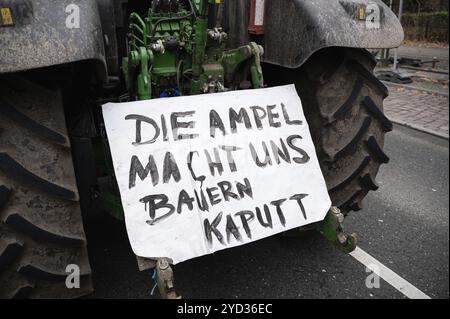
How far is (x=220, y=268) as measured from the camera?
2.45 metres

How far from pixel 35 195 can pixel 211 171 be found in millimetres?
710

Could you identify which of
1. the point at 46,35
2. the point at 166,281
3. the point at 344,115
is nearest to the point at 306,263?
the point at 344,115

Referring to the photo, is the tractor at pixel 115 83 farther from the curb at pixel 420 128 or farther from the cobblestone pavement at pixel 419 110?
the cobblestone pavement at pixel 419 110

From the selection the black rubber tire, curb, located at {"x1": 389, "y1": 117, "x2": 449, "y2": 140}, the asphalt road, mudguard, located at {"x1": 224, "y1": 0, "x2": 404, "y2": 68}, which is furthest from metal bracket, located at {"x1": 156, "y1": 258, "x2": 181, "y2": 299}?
curb, located at {"x1": 389, "y1": 117, "x2": 449, "y2": 140}

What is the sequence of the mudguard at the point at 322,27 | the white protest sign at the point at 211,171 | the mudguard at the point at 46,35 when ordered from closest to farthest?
the mudguard at the point at 46,35, the white protest sign at the point at 211,171, the mudguard at the point at 322,27

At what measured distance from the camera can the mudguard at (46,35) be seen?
54.0 inches

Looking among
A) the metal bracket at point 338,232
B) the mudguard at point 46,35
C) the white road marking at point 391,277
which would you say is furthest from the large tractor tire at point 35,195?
the white road marking at point 391,277

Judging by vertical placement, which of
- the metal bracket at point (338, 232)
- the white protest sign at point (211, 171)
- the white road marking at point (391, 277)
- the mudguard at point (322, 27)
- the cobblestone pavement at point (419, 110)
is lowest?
the cobblestone pavement at point (419, 110)

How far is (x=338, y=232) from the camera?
1901mm

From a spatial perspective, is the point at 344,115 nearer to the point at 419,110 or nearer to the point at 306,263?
the point at 306,263

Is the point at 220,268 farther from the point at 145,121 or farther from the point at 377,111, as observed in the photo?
the point at 377,111

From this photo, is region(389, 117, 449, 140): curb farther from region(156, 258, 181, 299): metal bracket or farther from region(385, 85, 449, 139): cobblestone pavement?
region(156, 258, 181, 299): metal bracket

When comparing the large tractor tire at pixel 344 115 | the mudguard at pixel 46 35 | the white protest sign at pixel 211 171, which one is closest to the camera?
the mudguard at pixel 46 35

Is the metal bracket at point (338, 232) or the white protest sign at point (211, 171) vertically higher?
the white protest sign at point (211, 171)
